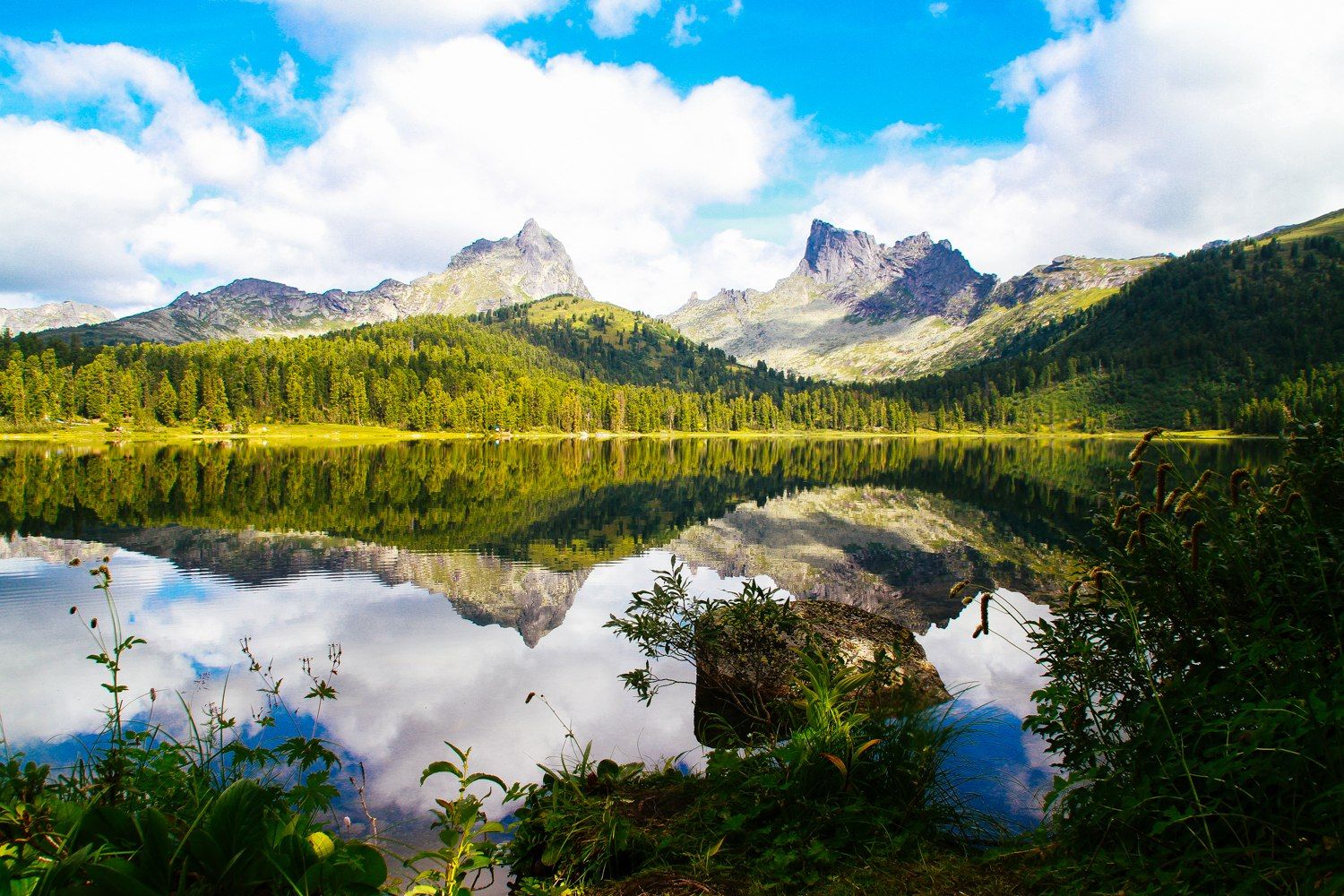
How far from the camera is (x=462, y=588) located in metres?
21.6

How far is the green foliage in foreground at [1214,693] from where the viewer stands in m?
3.54

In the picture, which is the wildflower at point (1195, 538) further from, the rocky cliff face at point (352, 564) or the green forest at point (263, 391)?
the green forest at point (263, 391)

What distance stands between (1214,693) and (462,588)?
20.4 meters

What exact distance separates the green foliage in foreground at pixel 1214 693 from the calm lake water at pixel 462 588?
113cm

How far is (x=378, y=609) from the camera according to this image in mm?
18438

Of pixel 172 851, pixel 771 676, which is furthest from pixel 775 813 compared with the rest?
pixel 771 676

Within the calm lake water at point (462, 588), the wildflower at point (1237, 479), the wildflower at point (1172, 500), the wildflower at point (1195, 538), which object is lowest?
the calm lake water at point (462, 588)

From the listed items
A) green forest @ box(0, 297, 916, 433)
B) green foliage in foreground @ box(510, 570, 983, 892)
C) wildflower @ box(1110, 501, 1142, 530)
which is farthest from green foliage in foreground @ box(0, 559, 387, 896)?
green forest @ box(0, 297, 916, 433)

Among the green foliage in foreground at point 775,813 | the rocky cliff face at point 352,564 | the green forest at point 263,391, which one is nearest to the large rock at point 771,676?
the green foliage in foreground at point 775,813

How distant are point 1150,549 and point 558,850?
568 centimetres

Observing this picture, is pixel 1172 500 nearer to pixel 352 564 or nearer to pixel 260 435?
pixel 352 564

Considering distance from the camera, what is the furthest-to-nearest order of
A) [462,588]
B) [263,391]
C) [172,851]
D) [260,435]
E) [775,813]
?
[263,391]
[260,435]
[462,588]
[775,813]
[172,851]

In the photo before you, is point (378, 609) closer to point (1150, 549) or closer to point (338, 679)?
point (338, 679)

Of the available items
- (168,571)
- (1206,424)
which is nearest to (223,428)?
(168,571)
